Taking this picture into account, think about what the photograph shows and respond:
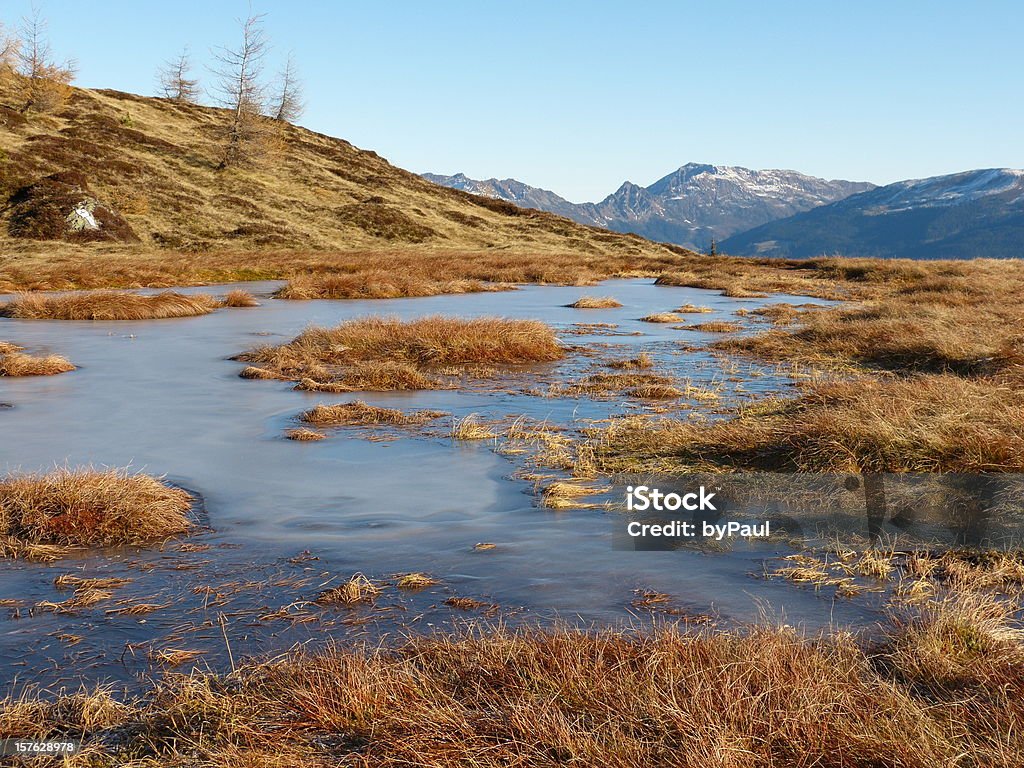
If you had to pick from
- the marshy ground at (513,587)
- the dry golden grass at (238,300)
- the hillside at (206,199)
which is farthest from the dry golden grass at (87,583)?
the hillside at (206,199)

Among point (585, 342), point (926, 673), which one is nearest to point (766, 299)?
point (585, 342)

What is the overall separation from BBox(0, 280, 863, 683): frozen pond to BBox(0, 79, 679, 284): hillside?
39.6m

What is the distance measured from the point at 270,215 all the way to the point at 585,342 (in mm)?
56378

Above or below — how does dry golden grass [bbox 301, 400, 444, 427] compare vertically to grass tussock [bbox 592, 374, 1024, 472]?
below

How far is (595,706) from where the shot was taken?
4406 mm

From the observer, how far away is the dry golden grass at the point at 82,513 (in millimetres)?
7648

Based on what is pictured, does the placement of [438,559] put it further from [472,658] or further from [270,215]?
[270,215]

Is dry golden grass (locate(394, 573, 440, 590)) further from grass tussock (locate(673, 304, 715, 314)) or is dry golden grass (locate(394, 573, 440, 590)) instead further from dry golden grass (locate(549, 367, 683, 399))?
grass tussock (locate(673, 304, 715, 314))

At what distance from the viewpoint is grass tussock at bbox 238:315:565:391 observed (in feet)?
63.2

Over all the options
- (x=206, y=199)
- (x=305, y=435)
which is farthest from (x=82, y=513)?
(x=206, y=199)

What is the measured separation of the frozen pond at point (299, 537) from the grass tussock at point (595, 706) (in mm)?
762

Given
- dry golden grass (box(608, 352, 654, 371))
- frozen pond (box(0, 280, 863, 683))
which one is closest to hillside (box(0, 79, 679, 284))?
dry golden grass (box(608, 352, 654, 371))

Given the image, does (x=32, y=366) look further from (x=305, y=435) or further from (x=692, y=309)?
(x=692, y=309)

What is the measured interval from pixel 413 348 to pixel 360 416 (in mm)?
6650
